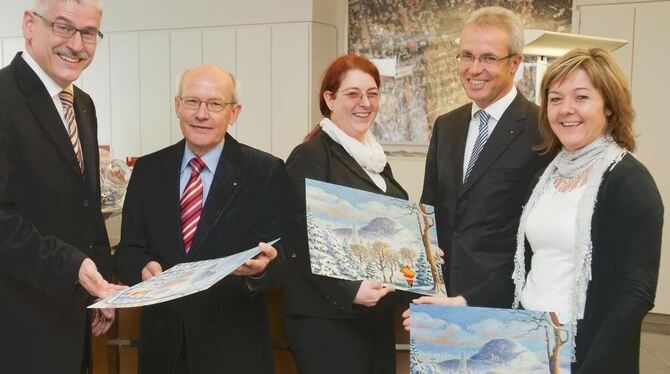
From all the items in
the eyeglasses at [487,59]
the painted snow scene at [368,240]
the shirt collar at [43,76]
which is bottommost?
the painted snow scene at [368,240]

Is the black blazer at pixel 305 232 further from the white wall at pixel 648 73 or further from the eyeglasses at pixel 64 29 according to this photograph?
the white wall at pixel 648 73

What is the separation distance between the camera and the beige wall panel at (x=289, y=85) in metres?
6.29

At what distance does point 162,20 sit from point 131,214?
16.3 ft

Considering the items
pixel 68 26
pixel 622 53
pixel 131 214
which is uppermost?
pixel 622 53

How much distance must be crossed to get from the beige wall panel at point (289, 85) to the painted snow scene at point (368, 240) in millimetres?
4286

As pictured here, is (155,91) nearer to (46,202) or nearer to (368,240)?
(46,202)

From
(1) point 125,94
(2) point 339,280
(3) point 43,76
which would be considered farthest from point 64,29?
(1) point 125,94

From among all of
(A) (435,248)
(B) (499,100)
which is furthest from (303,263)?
(B) (499,100)

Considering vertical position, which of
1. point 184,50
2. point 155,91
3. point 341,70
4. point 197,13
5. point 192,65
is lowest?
point 341,70

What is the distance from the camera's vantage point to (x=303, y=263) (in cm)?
229

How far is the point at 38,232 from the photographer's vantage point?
1914 mm

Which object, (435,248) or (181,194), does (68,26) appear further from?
(435,248)

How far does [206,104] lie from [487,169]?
990 millimetres

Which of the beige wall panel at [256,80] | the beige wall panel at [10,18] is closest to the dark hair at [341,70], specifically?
the beige wall panel at [256,80]
